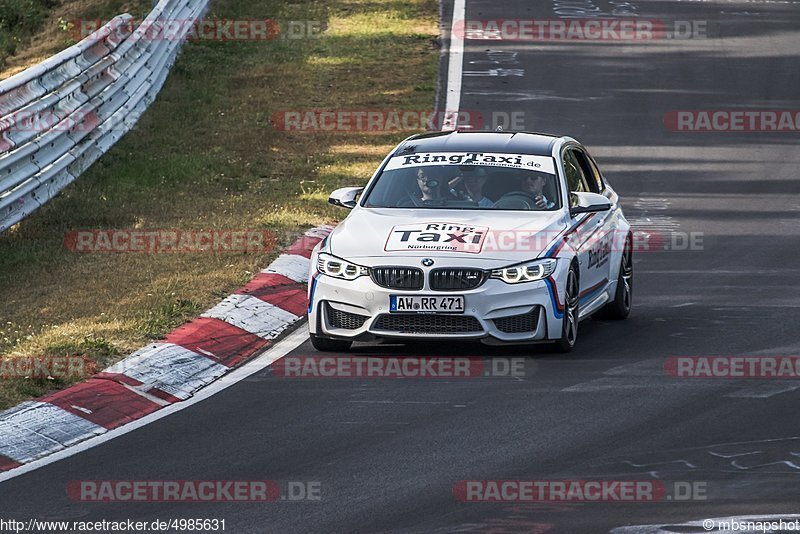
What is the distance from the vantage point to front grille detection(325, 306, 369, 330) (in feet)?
38.1

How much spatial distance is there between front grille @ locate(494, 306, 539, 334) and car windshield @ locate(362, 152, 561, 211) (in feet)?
4.19

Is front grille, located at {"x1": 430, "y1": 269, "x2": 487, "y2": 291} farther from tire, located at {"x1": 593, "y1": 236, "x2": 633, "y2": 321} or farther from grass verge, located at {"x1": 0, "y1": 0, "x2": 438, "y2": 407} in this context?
grass verge, located at {"x1": 0, "y1": 0, "x2": 438, "y2": 407}

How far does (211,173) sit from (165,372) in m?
8.17

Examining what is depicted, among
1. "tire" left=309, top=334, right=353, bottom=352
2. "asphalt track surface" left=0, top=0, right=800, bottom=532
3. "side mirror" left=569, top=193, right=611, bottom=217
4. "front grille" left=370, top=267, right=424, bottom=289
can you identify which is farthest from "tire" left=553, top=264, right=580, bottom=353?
"tire" left=309, top=334, right=353, bottom=352

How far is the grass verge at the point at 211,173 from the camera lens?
12742 millimetres

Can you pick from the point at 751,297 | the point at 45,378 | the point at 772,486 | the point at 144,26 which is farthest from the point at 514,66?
the point at 772,486

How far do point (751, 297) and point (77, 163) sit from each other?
734cm

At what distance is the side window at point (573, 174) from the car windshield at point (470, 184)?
0.90 feet

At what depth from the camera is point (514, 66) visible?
87.4 feet

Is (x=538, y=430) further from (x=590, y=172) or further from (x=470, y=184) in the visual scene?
(x=590, y=172)

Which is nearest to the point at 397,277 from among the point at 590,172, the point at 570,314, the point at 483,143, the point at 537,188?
the point at 570,314

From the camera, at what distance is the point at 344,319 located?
11672 millimetres

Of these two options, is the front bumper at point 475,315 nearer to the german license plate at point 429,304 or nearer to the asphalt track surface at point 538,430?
the german license plate at point 429,304

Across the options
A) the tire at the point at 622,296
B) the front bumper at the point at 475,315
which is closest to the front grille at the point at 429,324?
Answer: the front bumper at the point at 475,315
